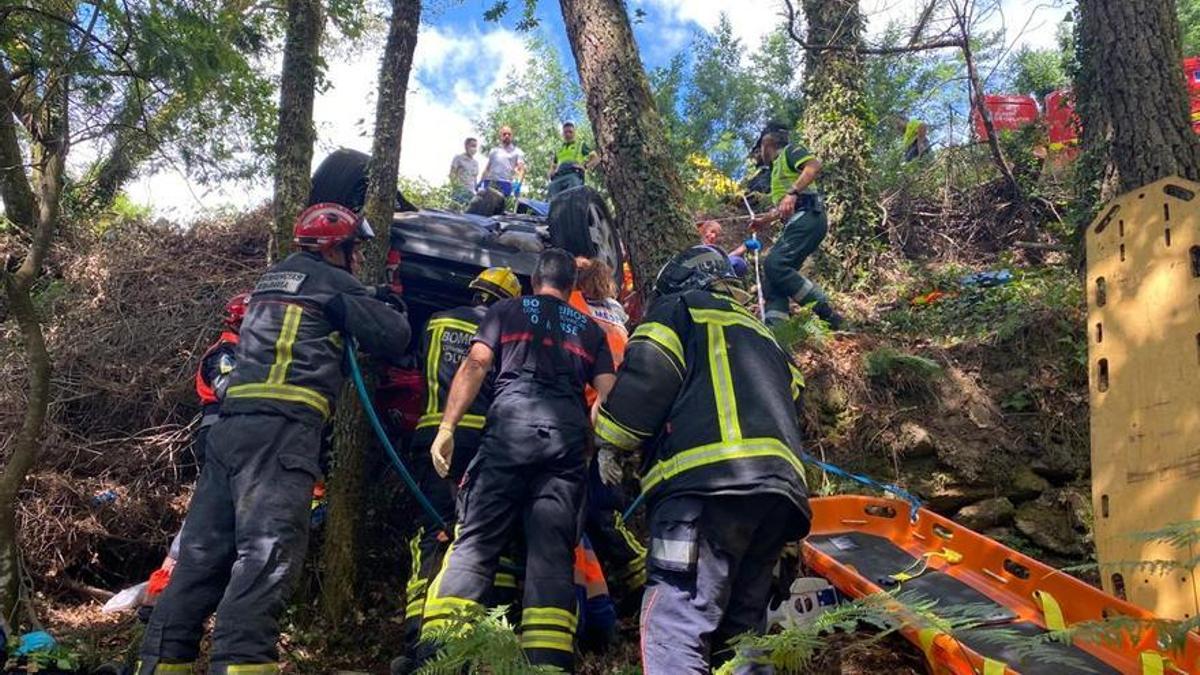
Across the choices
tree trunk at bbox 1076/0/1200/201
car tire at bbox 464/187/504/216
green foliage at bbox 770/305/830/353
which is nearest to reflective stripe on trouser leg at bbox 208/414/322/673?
green foliage at bbox 770/305/830/353

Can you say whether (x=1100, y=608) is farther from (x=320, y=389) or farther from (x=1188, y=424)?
(x=320, y=389)

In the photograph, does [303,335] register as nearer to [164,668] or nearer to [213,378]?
[213,378]

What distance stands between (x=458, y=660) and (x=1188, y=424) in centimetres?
347

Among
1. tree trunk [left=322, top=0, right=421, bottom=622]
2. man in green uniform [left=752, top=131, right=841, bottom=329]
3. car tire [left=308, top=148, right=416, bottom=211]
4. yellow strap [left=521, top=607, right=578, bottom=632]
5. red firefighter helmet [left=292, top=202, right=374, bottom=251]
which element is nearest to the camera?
yellow strap [left=521, top=607, right=578, bottom=632]

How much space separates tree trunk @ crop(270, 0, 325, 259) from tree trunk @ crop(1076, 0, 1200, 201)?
529 centimetres

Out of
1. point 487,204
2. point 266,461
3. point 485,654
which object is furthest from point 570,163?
point 485,654

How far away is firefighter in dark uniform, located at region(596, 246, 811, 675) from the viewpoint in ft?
9.64

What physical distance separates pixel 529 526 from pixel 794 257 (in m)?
3.94

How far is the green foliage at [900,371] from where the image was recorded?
5.57m

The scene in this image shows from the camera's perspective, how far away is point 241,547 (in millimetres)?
3520

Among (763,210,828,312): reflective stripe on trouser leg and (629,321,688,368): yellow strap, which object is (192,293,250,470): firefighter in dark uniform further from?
(763,210,828,312): reflective stripe on trouser leg

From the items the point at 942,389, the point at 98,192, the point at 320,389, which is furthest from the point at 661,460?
the point at 98,192

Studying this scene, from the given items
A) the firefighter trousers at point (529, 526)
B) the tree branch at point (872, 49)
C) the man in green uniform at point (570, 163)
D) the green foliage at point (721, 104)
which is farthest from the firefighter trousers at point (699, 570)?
the green foliage at point (721, 104)

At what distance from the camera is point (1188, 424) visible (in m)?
3.83
